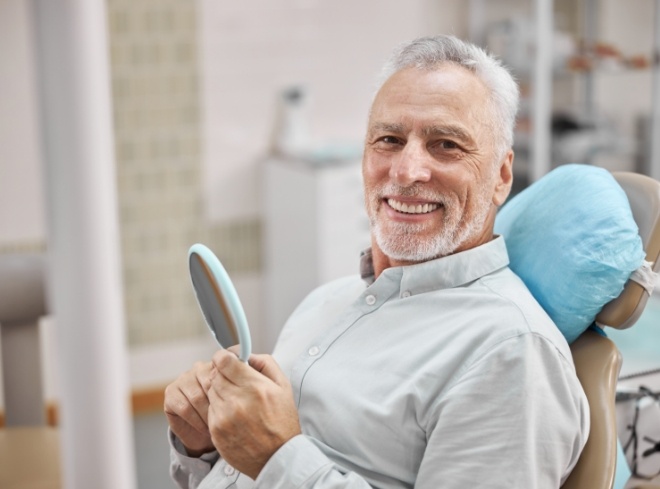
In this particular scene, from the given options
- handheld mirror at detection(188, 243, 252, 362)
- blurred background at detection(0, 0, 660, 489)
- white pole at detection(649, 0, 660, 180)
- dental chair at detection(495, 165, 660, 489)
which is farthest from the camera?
white pole at detection(649, 0, 660, 180)

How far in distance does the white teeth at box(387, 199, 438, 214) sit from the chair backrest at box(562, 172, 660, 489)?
1.00 ft

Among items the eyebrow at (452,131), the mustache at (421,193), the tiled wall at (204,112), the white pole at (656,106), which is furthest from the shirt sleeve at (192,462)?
the white pole at (656,106)

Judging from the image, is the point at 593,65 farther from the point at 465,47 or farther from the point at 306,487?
the point at 306,487

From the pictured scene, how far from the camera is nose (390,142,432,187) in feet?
4.41

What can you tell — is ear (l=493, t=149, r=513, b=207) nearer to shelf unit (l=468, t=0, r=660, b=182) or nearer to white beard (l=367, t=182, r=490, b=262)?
white beard (l=367, t=182, r=490, b=262)

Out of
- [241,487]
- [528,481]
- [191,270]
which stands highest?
[191,270]

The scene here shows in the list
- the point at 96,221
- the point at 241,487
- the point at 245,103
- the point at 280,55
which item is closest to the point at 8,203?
the point at 245,103

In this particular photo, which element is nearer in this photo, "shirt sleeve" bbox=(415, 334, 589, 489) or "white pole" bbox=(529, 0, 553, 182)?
"shirt sleeve" bbox=(415, 334, 589, 489)

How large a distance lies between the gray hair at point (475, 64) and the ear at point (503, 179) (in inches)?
1.3

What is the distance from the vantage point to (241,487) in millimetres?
1304

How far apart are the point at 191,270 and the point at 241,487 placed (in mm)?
422

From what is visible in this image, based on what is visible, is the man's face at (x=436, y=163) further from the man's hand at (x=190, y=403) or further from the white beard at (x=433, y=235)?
the man's hand at (x=190, y=403)

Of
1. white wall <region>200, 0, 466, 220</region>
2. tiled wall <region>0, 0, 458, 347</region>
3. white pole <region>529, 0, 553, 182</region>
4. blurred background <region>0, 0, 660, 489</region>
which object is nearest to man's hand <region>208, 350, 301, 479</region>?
blurred background <region>0, 0, 660, 489</region>

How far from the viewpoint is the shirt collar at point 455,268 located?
1337mm
